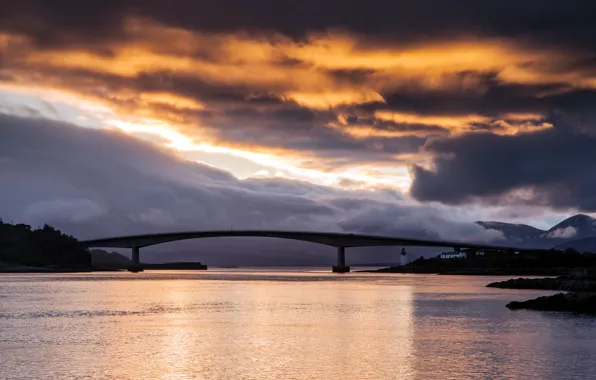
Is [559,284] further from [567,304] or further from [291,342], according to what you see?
[291,342]

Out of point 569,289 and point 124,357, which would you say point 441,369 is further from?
point 569,289

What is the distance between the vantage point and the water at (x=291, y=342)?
36.1 metres

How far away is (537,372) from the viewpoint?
35.7 m

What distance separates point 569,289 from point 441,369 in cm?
7333

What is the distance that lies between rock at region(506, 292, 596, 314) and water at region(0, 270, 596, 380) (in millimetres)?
3638

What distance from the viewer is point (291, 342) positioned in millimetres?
47125

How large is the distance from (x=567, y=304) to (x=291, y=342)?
32.9 meters

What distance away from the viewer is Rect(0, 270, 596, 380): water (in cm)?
3609

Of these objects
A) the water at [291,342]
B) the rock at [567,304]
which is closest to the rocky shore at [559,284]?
the rock at [567,304]

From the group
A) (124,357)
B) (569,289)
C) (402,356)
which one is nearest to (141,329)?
(124,357)

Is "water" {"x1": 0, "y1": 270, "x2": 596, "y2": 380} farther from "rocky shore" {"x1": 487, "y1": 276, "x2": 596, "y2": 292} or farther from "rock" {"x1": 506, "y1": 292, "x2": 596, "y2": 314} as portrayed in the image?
"rocky shore" {"x1": 487, "y1": 276, "x2": 596, "y2": 292}

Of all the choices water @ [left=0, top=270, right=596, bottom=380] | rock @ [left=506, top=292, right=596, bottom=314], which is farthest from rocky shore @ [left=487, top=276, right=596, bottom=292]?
water @ [left=0, top=270, right=596, bottom=380]

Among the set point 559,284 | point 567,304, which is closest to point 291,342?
point 567,304

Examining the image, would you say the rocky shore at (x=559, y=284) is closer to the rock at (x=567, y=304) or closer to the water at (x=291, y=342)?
the rock at (x=567, y=304)
